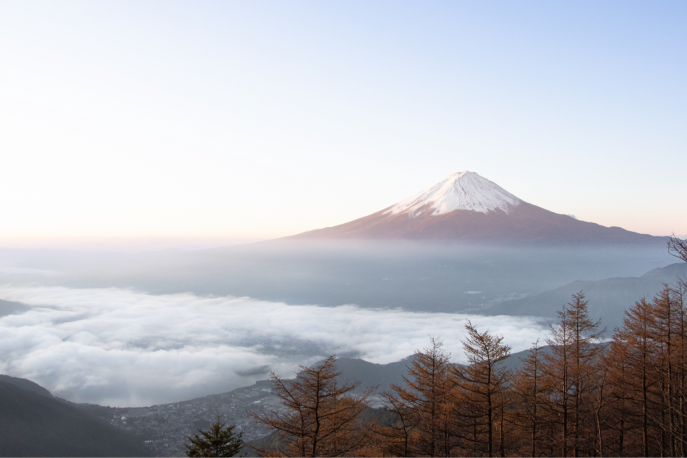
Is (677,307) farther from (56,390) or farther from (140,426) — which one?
(56,390)

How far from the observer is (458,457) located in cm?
1603

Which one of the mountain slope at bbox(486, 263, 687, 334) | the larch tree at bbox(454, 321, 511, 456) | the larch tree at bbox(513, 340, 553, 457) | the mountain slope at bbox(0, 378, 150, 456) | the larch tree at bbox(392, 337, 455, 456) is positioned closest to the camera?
the larch tree at bbox(454, 321, 511, 456)

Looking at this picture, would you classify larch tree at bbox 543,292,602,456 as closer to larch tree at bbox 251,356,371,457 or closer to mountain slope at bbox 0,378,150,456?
larch tree at bbox 251,356,371,457

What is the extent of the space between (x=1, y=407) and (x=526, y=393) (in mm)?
103253

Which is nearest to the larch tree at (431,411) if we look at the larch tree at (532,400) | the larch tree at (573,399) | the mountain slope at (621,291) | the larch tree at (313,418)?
the larch tree at (532,400)

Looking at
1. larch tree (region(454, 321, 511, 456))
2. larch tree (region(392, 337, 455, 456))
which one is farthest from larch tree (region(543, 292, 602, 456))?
larch tree (region(392, 337, 455, 456))

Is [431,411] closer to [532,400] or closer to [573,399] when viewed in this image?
[532,400]

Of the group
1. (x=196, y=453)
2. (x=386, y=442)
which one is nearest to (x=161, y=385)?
(x=196, y=453)

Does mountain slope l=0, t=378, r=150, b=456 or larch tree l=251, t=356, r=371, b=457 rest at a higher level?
larch tree l=251, t=356, r=371, b=457

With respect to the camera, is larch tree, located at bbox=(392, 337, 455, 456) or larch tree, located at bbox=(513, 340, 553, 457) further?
larch tree, located at bbox=(513, 340, 553, 457)

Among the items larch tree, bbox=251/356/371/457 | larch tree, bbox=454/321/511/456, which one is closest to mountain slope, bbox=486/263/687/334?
larch tree, bbox=454/321/511/456

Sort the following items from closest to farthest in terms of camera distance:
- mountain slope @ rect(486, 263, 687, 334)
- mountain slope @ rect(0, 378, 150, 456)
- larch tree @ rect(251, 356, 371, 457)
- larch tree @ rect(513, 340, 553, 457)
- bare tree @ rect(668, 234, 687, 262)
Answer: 1. bare tree @ rect(668, 234, 687, 262)
2. larch tree @ rect(251, 356, 371, 457)
3. larch tree @ rect(513, 340, 553, 457)
4. mountain slope @ rect(0, 378, 150, 456)
5. mountain slope @ rect(486, 263, 687, 334)

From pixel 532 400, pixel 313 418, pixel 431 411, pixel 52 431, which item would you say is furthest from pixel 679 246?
pixel 52 431

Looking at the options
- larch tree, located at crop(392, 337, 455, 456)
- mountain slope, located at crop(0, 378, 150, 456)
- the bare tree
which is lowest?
mountain slope, located at crop(0, 378, 150, 456)
